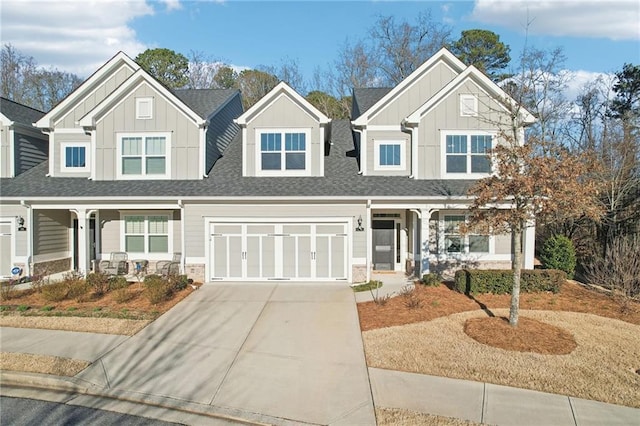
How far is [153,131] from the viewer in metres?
14.5

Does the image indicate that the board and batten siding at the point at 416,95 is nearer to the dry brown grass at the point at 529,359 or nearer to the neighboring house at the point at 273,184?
the neighboring house at the point at 273,184

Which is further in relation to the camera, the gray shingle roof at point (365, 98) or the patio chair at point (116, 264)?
the gray shingle roof at point (365, 98)

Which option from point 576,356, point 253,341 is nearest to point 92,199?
point 253,341

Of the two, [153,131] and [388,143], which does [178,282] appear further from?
[388,143]

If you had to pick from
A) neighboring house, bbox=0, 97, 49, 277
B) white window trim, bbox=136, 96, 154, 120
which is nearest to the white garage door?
white window trim, bbox=136, 96, 154, 120

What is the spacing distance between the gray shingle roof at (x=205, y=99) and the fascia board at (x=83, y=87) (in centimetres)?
231

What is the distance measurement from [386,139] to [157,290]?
9.55 meters

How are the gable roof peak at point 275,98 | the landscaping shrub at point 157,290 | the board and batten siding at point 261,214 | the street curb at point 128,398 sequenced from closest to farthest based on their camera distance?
the street curb at point 128,398, the landscaping shrub at point 157,290, the board and batten siding at point 261,214, the gable roof peak at point 275,98

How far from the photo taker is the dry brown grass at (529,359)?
6.04 m

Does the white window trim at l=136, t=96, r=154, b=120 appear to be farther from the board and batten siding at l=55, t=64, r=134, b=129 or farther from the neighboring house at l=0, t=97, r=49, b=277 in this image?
the neighboring house at l=0, t=97, r=49, b=277

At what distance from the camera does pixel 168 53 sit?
3350 cm

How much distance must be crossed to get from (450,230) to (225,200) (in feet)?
26.5

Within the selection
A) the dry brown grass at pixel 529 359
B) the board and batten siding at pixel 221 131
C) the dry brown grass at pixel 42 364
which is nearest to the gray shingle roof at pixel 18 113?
the board and batten siding at pixel 221 131

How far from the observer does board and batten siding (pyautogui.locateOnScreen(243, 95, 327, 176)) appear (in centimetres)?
1447
